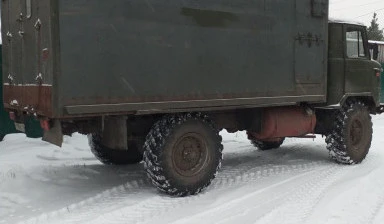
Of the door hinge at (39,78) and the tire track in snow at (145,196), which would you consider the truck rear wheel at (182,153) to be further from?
the door hinge at (39,78)

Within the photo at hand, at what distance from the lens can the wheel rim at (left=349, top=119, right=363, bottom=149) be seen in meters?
8.16

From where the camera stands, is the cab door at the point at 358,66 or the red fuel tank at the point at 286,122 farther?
the cab door at the point at 358,66

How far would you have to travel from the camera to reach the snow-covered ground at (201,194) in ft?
16.4

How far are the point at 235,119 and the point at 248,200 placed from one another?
1.81 meters

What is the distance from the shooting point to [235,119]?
23.5 feet

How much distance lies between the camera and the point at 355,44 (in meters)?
8.31

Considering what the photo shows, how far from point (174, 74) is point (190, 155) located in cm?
109

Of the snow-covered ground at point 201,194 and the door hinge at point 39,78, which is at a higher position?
the door hinge at point 39,78

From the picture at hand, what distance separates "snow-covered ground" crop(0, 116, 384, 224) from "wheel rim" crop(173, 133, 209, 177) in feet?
1.13

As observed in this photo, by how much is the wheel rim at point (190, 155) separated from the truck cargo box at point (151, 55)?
48 cm

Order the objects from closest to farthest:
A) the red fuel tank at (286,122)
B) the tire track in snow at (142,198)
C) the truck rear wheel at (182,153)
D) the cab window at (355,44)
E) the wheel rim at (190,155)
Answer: the tire track in snow at (142,198) < the truck rear wheel at (182,153) < the wheel rim at (190,155) < the red fuel tank at (286,122) < the cab window at (355,44)

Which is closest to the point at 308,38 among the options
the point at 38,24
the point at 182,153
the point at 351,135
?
the point at 351,135

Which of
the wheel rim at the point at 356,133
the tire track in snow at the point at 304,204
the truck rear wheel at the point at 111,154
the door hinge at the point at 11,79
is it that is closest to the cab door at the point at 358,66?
the wheel rim at the point at 356,133

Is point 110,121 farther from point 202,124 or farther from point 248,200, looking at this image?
point 248,200
